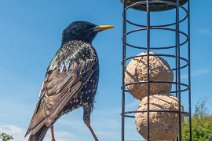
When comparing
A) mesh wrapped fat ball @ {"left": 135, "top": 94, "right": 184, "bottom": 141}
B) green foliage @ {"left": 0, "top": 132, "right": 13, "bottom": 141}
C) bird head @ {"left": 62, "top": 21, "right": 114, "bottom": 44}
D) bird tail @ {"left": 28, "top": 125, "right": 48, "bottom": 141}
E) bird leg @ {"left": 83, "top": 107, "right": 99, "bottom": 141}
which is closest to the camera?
mesh wrapped fat ball @ {"left": 135, "top": 94, "right": 184, "bottom": 141}

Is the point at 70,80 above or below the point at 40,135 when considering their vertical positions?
above

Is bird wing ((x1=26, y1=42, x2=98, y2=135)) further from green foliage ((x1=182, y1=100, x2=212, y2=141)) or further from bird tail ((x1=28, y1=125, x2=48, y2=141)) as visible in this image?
green foliage ((x1=182, y1=100, x2=212, y2=141))

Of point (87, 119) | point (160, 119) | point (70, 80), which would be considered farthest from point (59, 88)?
point (160, 119)

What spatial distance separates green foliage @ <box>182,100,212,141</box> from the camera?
29.7ft

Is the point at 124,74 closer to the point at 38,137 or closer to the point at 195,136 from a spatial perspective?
the point at 38,137

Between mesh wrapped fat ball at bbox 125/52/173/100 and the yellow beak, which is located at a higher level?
the yellow beak

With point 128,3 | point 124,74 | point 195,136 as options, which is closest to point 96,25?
point 128,3

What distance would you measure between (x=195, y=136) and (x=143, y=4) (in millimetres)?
5955

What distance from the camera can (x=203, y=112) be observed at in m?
11.1

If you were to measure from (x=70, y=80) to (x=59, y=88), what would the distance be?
0.41 feet

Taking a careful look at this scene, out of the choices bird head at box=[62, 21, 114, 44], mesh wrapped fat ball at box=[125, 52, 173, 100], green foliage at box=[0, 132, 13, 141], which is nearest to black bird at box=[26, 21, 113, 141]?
bird head at box=[62, 21, 114, 44]

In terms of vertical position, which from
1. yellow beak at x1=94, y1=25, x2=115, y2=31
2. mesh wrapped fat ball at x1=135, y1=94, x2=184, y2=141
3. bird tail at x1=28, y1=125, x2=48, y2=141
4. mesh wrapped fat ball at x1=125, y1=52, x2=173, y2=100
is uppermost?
yellow beak at x1=94, y1=25, x2=115, y2=31

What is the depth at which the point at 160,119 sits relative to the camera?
10.9ft

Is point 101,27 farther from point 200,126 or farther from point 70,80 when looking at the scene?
point 200,126
